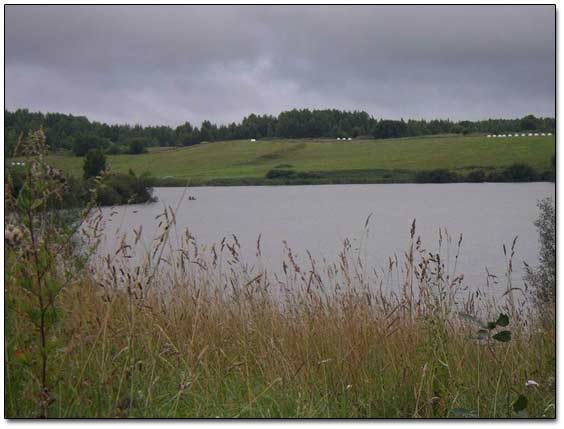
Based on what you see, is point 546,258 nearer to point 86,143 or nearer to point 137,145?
point 137,145

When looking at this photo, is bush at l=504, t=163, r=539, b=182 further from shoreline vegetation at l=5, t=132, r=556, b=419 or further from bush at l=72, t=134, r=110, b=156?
bush at l=72, t=134, r=110, b=156

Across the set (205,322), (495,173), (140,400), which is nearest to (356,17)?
(495,173)

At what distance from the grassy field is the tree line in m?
0.04

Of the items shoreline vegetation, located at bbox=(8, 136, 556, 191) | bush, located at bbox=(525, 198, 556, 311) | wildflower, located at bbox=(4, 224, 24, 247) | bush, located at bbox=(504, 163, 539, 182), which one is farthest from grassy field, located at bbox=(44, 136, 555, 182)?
wildflower, located at bbox=(4, 224, 24, 247)

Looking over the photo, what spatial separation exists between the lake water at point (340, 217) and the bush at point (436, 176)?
3cm

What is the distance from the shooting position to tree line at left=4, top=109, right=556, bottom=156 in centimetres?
364

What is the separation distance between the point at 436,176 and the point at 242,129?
3.38 feet

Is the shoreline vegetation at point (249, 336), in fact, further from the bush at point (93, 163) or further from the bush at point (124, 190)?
the bush at point (93, 163)

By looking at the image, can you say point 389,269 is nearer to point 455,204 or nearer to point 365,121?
point 455,204

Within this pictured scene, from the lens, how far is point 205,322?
376 centimetres

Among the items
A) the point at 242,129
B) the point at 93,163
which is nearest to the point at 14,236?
the point at 93,163

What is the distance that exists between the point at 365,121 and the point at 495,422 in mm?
1593

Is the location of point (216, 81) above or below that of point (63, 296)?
above

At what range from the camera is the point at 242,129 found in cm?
380
